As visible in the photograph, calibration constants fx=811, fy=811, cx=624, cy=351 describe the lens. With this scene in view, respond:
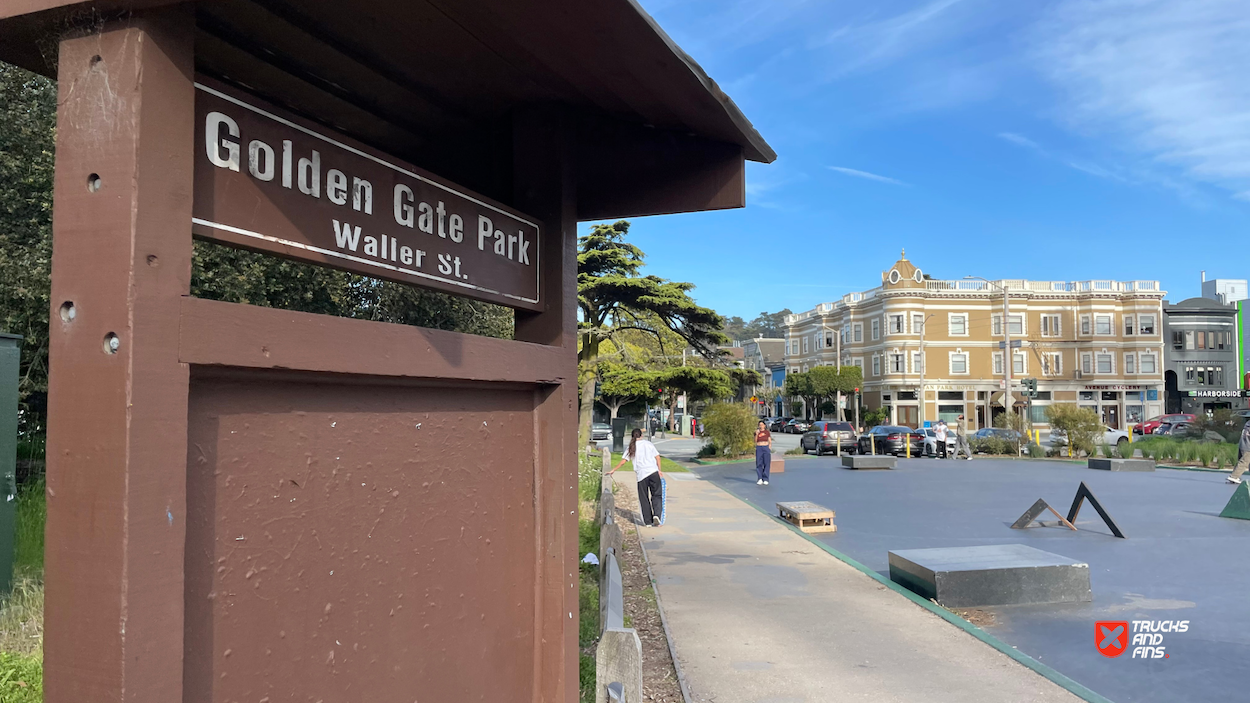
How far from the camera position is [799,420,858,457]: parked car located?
115ft

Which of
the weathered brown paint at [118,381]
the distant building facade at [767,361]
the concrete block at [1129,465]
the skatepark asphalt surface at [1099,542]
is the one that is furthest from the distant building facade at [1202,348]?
the weathered brown paint at [118,381]

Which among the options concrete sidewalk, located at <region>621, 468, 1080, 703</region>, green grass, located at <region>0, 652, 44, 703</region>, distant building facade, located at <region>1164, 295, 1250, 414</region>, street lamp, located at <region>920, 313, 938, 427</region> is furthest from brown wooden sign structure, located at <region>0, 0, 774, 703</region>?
distant building facade, located at <region>1164, 295, 1250, 414</region>

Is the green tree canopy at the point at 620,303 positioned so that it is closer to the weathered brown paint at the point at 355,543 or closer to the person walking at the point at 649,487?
the person walking at the point at 649,487

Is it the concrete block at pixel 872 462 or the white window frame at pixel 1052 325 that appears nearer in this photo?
the concrete block at pixel 872 462

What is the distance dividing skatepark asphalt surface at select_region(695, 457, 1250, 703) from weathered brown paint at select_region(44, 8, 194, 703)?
5731mm

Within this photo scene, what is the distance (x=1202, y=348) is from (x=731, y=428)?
52.4 m

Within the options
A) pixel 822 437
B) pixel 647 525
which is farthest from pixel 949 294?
pixel 647 525

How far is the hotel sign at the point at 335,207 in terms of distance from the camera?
1721 mm

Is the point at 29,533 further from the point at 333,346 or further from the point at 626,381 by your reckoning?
the point at 626,381

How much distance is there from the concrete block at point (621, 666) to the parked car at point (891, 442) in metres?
29.7

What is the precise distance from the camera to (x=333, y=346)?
192cm

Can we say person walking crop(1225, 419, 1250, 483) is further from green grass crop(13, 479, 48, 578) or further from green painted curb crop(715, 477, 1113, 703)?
green grass crop(13, 479, 48, 578)

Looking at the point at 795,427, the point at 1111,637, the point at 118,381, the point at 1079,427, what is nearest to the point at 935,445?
the point at 1079,427

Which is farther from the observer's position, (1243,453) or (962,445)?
(962,445)
